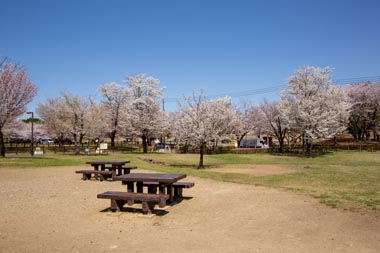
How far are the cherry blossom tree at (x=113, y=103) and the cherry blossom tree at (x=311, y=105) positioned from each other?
25600 mm

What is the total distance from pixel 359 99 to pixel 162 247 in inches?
2195

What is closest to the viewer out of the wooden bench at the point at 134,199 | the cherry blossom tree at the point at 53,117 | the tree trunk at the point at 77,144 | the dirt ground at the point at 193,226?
the dirt ground at the point at 193,226

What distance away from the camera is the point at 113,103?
53906mm

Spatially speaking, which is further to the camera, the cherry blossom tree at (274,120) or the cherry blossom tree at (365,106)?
the cherry blossom tree at (365,106)

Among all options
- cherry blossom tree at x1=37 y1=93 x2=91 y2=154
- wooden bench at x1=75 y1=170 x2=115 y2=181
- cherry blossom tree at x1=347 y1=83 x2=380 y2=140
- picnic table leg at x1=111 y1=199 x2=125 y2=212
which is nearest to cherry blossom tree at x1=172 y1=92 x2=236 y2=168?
wooden bench at x1=75 y1=170 x2=115 y2=181

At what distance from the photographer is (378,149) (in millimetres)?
42719

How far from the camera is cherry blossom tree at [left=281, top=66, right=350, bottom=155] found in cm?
3775

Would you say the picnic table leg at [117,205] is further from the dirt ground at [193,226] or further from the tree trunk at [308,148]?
the tree trunk at [308,148]

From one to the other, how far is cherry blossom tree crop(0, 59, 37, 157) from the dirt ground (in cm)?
1953

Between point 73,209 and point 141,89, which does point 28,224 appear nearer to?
point 73,209

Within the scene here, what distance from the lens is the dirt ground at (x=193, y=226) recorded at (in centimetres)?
598

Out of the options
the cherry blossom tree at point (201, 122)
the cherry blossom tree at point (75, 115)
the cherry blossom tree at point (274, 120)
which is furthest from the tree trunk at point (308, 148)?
the cherry blossom tree at point (75, 115)

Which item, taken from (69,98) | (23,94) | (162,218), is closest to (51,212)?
(162,218)

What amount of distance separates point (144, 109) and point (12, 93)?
19038 mm
